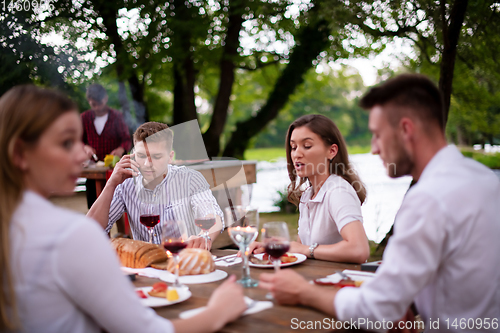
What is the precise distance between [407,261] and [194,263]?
93cm

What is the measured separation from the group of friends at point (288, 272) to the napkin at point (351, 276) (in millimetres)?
217

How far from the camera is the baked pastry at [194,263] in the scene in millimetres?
1820

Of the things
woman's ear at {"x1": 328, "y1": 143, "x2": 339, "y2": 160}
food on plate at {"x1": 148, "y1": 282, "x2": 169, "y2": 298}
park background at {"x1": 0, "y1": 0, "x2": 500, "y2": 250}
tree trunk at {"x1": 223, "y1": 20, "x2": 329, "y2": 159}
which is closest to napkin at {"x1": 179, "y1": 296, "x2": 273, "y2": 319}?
food on plate at {"x1": 148, "y1": 282, "x2": 169, "y2": 298}

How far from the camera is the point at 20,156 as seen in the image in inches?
41.5

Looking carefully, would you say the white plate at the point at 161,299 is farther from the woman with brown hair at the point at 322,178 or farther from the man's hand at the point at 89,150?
the man's hand at the point at 89,150

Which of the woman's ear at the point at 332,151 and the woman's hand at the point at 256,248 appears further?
the woman's ear at the point at 332,151

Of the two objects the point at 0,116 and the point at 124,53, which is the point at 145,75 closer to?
the point at 124,53

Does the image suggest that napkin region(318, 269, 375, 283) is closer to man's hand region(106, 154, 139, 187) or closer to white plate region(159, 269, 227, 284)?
white plate region(159, 269, 227, 284)

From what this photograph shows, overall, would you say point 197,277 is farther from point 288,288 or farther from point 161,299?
point 288,288

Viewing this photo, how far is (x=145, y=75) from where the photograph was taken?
8.70 meters

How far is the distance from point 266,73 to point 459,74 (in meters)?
6.90

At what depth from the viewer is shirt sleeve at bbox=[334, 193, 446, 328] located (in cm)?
122

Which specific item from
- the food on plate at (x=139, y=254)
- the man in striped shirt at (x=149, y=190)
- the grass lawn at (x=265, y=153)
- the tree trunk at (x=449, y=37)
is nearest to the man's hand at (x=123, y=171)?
the man in striped shirt at (x=149, y=190)

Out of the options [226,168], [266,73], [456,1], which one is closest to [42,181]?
[226,168]
